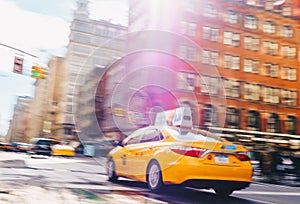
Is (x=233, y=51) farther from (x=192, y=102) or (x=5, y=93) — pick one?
(x=5, y=93)

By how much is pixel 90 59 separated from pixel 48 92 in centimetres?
96

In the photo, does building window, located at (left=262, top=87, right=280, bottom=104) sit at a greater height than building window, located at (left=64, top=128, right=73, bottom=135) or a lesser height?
greater

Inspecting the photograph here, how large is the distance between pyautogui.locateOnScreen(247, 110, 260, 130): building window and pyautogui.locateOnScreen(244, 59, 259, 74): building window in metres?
0.49

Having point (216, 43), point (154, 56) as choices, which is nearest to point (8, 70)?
point (154, 56)

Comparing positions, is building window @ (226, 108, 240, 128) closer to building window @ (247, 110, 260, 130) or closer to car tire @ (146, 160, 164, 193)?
building window @ (247, 110, 260, 130)

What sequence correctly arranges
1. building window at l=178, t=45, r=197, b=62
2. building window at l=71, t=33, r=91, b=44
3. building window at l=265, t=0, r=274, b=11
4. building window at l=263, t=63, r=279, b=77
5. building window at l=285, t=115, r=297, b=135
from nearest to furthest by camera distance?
building window at l=71, t=33, r=91, b=44
building window at l=178, t=45, r=197, b=62
building window at l=285, t=115, r=297, b=135
building window at l=263, t=63, r=279, b=77
building window at l=265, t=0, r=274, b=11

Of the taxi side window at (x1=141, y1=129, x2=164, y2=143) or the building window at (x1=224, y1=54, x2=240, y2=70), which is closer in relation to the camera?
the taxi side window at (x1=141, y1=129, x2=164, y2=143)

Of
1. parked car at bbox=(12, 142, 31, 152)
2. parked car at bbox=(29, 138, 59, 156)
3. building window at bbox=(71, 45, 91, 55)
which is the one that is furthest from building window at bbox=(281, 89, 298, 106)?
parked car at bbox=(12, 142, 31, 152)

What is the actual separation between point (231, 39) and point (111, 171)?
2.13 m

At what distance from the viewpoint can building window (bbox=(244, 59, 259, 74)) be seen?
395 cm

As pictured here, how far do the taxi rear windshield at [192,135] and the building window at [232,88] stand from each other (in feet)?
1.94

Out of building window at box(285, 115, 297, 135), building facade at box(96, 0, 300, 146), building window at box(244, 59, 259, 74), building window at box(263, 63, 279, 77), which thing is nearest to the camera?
building facade at box(96, 0, 300, 146)

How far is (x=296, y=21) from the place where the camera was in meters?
4.31

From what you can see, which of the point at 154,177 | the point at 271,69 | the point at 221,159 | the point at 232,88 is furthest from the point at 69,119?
the point at 271,69
